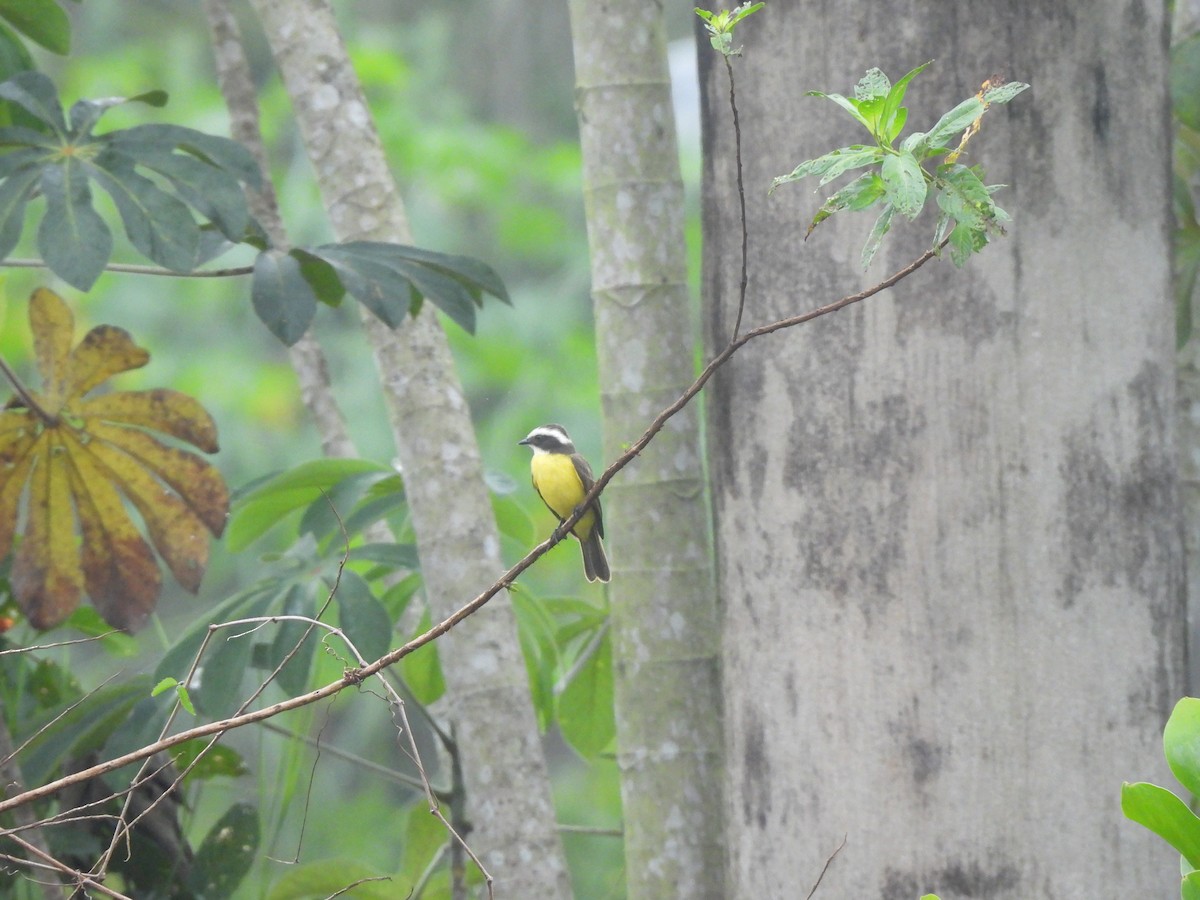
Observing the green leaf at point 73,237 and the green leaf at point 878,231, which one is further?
the green leaf at point 73,237

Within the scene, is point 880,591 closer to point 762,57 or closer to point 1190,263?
point 762,57

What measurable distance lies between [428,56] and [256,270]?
8756 millimetres

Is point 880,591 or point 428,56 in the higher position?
point 428,56

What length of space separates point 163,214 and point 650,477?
3.30 feet

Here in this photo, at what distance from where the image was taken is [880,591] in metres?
1.73

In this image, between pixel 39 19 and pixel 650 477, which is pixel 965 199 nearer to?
pixel 650 477

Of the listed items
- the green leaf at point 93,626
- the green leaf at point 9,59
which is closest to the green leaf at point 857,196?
the green leaf at point 9,59

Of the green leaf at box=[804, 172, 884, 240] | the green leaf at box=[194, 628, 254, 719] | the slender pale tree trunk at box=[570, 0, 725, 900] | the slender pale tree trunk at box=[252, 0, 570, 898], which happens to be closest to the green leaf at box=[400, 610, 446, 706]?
the slender pale tree trunk at box=[252, 0, 570, 898]

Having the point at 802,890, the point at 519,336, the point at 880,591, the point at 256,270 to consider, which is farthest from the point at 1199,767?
the point at 519,336

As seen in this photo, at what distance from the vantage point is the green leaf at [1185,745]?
124 cm

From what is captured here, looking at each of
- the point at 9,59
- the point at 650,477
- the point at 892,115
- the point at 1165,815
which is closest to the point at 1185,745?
the point at 1165,815

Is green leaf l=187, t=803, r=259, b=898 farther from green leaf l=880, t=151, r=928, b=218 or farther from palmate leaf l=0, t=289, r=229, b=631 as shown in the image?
green leaf l=880, t=151, r=928, b=218

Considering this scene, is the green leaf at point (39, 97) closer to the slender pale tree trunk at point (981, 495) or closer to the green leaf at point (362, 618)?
the green leaf at point (362, 618)

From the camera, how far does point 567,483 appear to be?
3.27 meters
